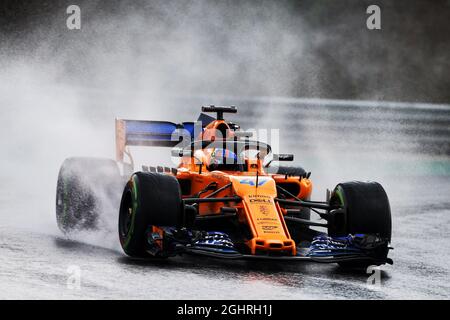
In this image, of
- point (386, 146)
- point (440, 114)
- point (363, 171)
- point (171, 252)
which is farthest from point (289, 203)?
point (440, 114)

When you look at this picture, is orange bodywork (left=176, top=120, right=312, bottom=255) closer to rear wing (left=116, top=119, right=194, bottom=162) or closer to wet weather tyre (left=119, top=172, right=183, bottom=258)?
wet weather tyre (left=119, top=172, right=183, bottom=258)

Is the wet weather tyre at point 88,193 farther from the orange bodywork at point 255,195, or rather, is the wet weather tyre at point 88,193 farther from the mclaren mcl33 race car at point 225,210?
the orange bodywork at point 255,195

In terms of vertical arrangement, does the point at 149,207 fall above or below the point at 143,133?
below

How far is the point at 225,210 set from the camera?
807 cm

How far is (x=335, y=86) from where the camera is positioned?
30.5 m

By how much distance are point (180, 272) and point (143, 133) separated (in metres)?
4.06

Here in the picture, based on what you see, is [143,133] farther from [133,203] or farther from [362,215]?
[362,215]

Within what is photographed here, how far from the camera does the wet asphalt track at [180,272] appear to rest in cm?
631

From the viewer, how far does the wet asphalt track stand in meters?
6.31

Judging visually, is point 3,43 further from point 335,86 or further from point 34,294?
point 34,294

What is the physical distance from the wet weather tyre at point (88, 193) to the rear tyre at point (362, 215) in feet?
9.80
